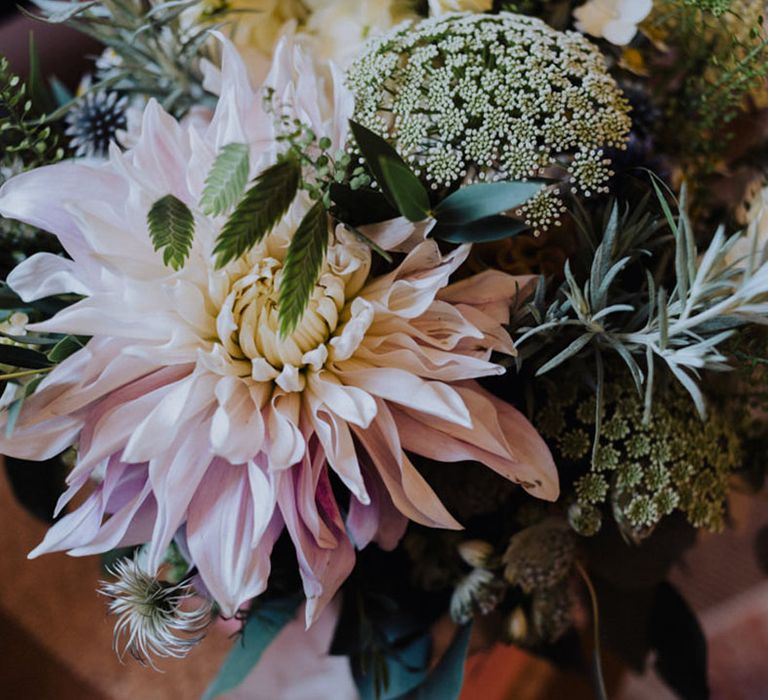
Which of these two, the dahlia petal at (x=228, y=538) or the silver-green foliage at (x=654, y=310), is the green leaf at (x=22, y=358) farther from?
the silver-green foliage at (x=654, y=310)

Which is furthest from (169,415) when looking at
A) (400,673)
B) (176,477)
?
(400,673)

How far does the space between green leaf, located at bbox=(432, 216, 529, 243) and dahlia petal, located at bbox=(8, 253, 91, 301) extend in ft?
0.50

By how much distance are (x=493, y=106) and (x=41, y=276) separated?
0.20 metres

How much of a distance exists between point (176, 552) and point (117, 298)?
16 cm

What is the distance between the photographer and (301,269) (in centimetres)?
27

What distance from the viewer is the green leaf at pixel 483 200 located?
288mm

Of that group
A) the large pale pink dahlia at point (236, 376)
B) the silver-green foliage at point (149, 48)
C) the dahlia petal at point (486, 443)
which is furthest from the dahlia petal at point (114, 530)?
the silver-green foliage at point (149, 48)

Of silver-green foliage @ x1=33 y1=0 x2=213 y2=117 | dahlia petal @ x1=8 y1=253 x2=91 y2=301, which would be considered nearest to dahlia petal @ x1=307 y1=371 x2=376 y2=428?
dahlia petal @ x1=8 y1=253 x2=91 y2=301

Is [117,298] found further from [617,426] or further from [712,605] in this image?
[712,605]

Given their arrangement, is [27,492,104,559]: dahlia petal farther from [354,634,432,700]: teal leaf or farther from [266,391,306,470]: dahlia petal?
[354,634,432,700]: teal leaf

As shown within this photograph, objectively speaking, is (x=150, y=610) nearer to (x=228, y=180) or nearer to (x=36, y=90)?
(x=228, y=180)

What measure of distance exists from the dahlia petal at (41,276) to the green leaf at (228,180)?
0.32 ft

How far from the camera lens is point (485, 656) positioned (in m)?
0.47

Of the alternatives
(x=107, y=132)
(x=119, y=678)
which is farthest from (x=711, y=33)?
(x=119, y=678)
